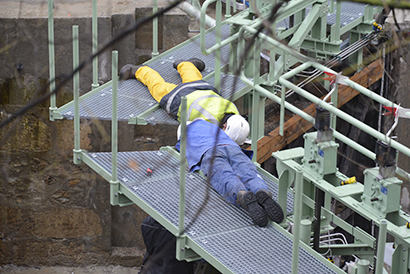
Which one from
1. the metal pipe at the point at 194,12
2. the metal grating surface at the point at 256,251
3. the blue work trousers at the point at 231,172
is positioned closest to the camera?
the metal grating surface at the point at 256,251

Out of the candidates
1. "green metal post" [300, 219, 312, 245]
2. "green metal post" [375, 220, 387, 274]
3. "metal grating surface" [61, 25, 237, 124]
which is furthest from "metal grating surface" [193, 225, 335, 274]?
"metal grating surface" [61, 25, 237, 124]

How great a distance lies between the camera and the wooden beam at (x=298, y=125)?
5750mm

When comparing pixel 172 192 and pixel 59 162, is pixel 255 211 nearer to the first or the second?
pixel 172 192

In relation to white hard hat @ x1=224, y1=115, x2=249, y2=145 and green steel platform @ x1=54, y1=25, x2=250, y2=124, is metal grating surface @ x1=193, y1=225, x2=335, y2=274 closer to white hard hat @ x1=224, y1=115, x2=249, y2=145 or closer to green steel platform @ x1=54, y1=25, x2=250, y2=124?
white hard hat @ x1=224, y1=115, x2=249, y2=145

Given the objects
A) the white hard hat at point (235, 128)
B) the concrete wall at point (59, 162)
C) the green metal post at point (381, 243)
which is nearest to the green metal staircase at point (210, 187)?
the white hard hat at point (235, 128)

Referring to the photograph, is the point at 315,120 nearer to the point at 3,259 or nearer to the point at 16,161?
the point at 16,161

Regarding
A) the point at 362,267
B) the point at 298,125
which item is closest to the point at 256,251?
the point at 362,267

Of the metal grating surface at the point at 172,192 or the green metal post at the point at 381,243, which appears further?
the metal grating surface at the point at 172,192

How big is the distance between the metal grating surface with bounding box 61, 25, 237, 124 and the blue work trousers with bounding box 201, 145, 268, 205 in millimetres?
614

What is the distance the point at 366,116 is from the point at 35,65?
3413mm

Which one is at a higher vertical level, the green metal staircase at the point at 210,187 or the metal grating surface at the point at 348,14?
the metal grating surface at the point at 348,14

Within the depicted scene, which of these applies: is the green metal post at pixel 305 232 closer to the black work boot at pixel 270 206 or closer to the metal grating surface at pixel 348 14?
the black work boot at pixel 270 206

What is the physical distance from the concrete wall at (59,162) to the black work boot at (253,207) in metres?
2.59

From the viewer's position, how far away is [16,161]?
6.79 metres
